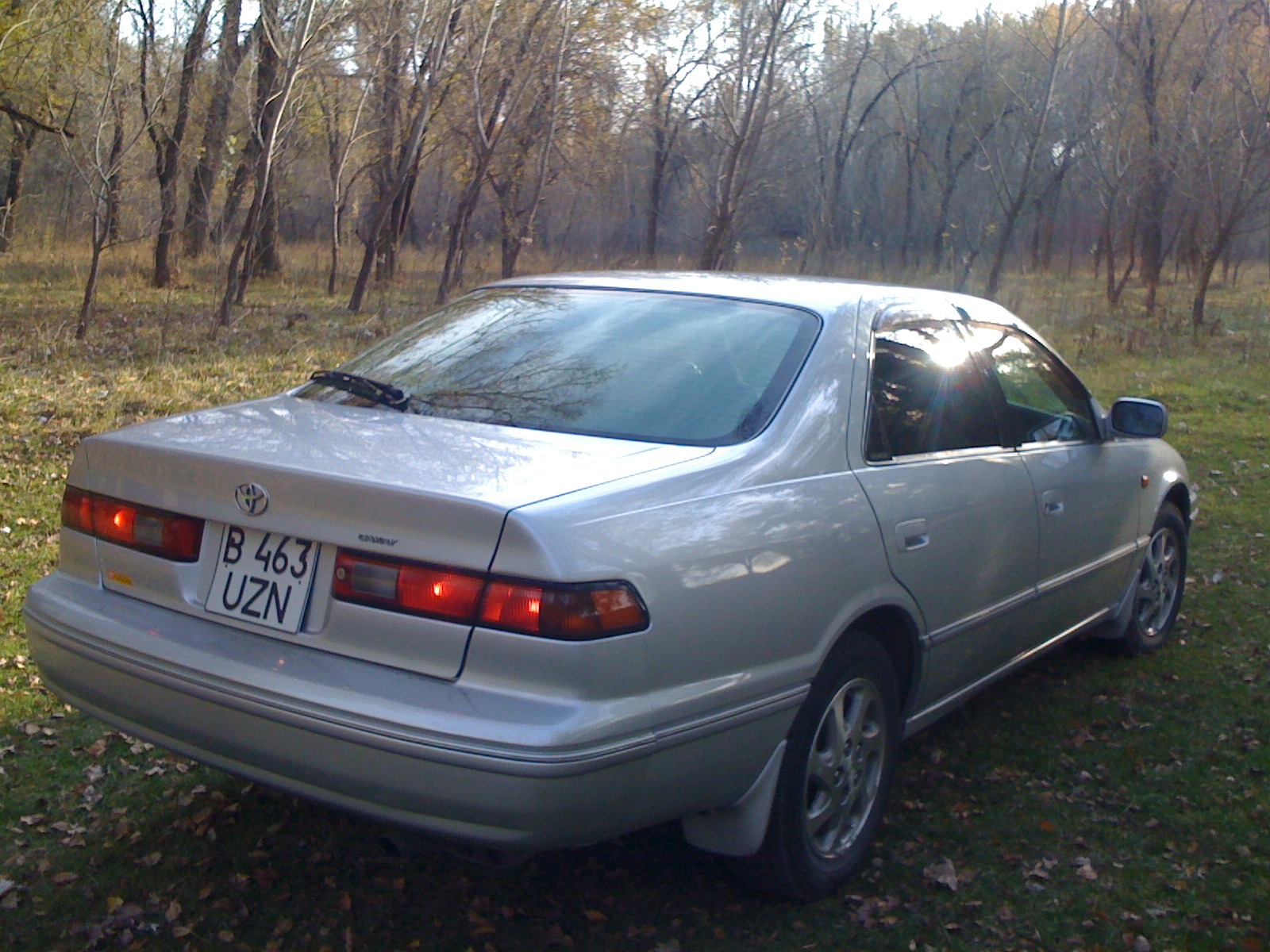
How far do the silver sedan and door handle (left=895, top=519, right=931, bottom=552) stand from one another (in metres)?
0.01

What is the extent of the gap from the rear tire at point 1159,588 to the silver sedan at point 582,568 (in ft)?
4.98

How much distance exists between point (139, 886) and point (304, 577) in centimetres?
119

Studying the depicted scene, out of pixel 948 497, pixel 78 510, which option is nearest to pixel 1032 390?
pixel 948 497

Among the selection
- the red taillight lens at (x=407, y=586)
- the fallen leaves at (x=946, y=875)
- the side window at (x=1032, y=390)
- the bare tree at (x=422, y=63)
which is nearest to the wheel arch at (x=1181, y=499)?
the side window at (x=1032, y=390)

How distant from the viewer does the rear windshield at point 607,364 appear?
133 inches

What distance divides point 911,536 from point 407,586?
160cm

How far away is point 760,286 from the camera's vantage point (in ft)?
13.6

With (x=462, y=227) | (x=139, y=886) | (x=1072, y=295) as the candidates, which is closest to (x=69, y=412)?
(x=139, y=886)

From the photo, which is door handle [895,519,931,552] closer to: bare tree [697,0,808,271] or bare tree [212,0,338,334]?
bare tree [212,0,338,334]

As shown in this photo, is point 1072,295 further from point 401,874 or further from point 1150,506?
point 401,874

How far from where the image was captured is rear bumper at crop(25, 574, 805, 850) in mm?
2568

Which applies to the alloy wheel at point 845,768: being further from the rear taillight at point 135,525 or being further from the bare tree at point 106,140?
the bare tree at point 106,140

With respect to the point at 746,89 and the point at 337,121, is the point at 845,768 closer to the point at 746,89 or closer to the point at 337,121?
the point at 746,89

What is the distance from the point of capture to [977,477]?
408 centimetres
